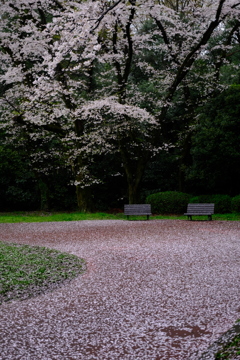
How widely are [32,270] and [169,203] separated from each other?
1154 centimetres

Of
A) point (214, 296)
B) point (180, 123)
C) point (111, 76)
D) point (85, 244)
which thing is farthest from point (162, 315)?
point (180, 123)

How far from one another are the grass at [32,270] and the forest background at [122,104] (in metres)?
6.31

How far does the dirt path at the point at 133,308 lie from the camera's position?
342cm

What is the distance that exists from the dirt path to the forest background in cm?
746

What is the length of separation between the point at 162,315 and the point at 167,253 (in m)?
3.60

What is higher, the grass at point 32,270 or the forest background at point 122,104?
the forest background at point 122,104

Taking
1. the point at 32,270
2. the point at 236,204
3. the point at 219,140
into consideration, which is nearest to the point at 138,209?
the point at 236,204

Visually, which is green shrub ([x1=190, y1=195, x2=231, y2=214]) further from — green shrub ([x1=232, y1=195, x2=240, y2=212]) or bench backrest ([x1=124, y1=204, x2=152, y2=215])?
bench backrest ([x1=124, y1=204, x2=152, y2=215])

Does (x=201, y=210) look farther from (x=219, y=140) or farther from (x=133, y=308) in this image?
(x=133, y=308)

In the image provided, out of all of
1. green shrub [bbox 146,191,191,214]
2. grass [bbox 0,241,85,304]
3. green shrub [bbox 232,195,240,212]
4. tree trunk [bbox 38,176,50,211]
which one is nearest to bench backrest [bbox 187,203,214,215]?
green shrub [bbox 232,195,240,212]

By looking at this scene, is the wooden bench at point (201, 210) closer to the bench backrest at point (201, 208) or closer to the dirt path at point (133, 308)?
the bench backrest at point (201, 208)

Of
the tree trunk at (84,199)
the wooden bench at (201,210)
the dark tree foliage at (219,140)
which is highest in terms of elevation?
the dark tree foliage at (219,140)

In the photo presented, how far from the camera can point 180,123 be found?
2238cm

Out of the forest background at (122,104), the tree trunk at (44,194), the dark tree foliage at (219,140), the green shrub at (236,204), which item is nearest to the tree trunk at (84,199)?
the forest background at (122,104)
